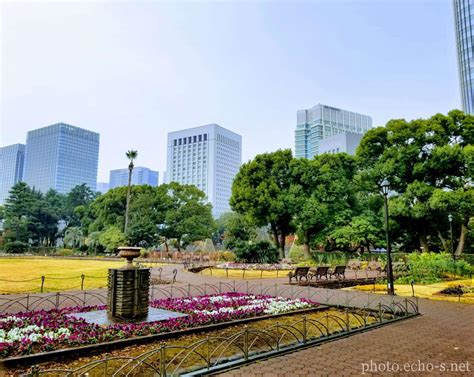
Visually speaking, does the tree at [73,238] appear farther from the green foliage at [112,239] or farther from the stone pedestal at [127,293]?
the stone pedestal at [127,293]

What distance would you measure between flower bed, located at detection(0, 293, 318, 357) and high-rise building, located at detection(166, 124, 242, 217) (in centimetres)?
13671

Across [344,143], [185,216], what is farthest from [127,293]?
[344,143]

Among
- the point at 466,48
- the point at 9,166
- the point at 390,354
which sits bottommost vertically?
the point at 390,354

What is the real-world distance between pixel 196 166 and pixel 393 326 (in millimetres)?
145488

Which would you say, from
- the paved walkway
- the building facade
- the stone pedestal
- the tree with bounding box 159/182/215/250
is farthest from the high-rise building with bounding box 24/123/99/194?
the paved walkway

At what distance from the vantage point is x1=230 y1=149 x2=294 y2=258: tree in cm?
3444

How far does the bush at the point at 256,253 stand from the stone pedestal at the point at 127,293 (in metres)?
22.1

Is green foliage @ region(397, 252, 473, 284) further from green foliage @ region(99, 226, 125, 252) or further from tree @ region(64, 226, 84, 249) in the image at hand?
tree @ region(64, 226, 84, 249)

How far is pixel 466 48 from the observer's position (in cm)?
6988

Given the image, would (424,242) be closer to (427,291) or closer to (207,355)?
(427,291)

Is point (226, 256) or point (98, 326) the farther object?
point (226, 256)

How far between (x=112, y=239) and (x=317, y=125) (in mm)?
104536

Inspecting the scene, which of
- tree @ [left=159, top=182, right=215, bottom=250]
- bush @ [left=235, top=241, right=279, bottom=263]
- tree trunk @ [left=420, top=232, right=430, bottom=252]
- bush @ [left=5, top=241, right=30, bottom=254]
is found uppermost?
tree @ [left=159, top=182, right=215, bottom=250]

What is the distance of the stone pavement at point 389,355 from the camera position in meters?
5.24
